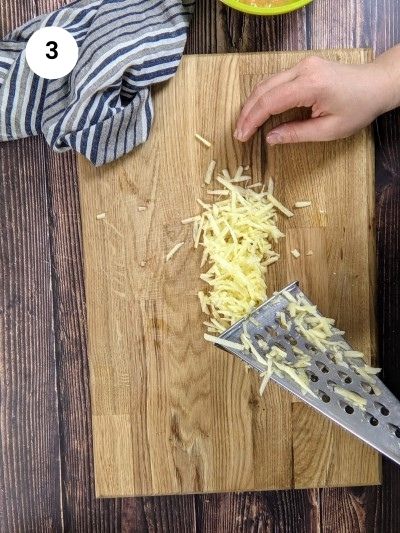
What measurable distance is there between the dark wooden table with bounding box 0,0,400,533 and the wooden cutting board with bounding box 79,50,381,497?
0.10 meters

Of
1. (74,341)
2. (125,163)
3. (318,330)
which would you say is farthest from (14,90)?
(318,330)

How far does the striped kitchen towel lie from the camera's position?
0.79 m

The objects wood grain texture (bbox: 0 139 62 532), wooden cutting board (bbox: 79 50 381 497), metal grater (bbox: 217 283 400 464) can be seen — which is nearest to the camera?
metal grater (bbox: 217 283 400 464)

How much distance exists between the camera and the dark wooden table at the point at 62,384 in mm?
922

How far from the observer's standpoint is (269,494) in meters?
0.97

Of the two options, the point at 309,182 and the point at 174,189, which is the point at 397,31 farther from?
the point at 174,189

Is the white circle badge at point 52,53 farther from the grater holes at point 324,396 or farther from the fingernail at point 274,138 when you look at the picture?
the grater holes at point 324,396

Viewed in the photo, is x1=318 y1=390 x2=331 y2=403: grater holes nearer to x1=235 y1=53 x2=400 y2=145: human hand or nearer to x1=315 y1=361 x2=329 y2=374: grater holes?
x1=315 y1=361 x2=329 y2=374: grater holes

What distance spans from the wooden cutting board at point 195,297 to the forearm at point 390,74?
3 centimetres

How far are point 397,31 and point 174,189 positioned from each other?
1.31 feet

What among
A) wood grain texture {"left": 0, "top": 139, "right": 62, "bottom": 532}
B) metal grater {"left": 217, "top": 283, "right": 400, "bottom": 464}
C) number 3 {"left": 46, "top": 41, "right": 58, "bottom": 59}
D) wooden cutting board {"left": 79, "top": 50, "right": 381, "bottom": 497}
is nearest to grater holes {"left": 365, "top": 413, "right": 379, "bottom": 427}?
metal grater {"left": 217, "top": 283, "right": 400, "bottom": 464}

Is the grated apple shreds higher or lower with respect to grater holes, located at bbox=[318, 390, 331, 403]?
higher

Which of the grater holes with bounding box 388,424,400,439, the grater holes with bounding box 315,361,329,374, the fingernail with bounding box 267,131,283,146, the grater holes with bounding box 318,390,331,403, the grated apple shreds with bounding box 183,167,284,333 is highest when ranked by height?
the fingernail with bounding box 267,131,283,146

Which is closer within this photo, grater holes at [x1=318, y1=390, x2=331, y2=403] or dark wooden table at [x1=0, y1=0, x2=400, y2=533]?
grater holes at [x1=318, y1=390, x2=331, y2=403]
